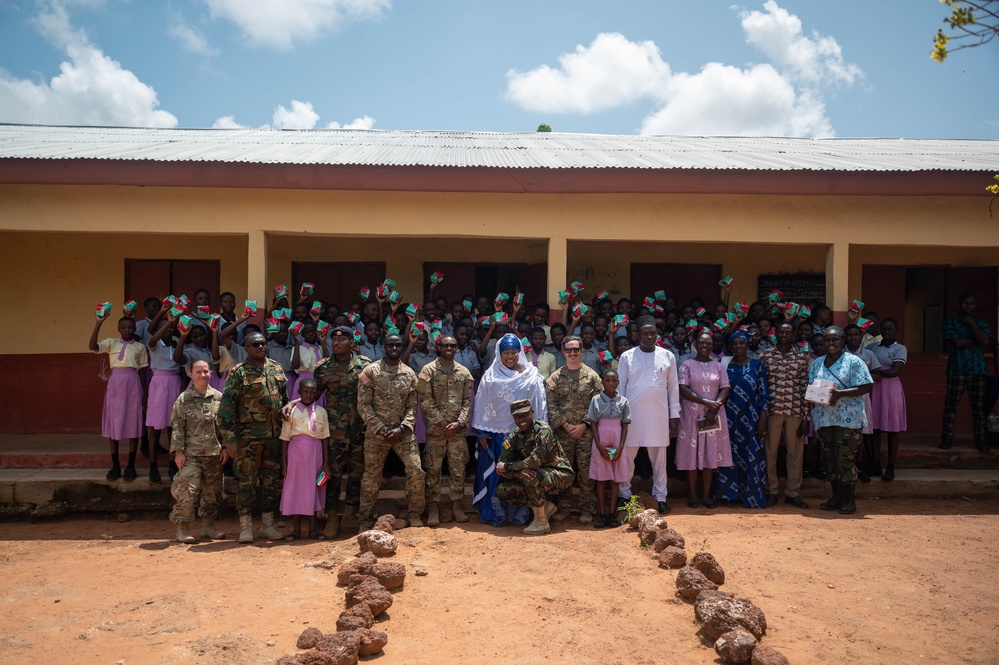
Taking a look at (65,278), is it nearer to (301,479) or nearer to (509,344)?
(301,479)

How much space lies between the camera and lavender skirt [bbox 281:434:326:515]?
5.68 metres

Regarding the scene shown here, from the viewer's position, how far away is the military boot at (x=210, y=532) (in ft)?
19.1

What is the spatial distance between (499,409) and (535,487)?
0.74 meters

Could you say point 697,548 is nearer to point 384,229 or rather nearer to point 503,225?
point 503,225

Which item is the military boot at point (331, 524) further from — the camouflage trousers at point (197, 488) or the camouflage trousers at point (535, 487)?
the camouflage trousers at point (535, 487)

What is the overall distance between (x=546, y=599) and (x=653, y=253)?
242 inches

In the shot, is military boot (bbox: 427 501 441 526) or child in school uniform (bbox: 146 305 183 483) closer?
military boot (bbox: 427 501 441 526)

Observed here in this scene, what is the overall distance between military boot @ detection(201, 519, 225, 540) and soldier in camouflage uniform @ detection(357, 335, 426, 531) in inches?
45.1

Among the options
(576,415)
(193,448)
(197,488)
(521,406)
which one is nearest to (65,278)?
(193,448)

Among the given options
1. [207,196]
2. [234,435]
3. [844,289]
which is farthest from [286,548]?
[844,289]

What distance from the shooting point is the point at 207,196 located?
739cm

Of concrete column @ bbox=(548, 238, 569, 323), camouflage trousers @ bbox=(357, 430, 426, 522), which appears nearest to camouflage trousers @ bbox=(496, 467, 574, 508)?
camouflage trousers @ bbox=(357, 430, 426, 522)

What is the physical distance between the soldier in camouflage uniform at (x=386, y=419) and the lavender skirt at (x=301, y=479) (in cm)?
41

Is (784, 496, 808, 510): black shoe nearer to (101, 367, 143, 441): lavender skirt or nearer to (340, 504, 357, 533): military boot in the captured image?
(340, 504, 357, 533): military boot
